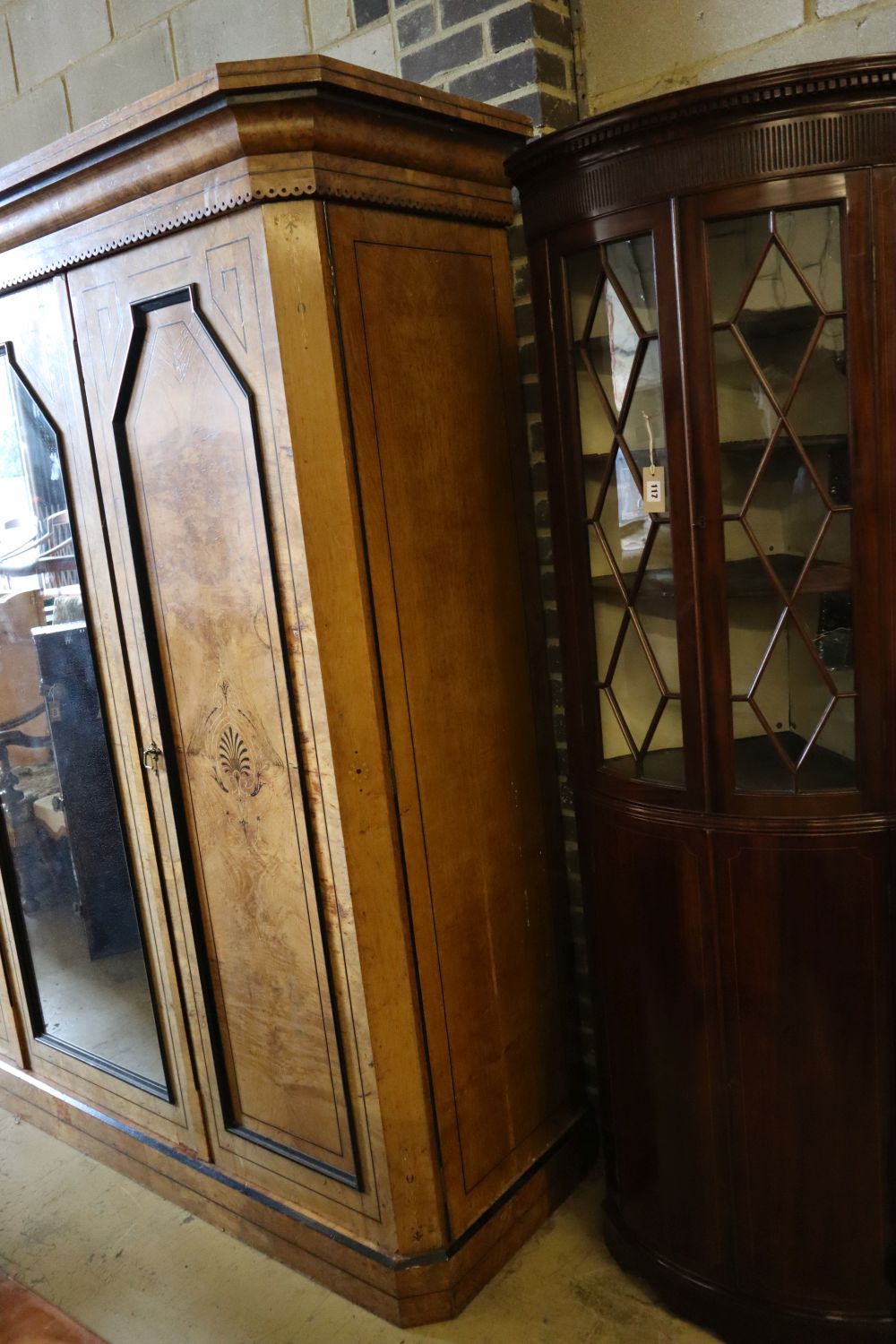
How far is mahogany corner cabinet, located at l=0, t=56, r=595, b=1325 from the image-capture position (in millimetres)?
1801

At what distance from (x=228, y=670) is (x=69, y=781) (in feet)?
2.33

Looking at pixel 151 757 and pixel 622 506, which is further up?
pixel 622 506

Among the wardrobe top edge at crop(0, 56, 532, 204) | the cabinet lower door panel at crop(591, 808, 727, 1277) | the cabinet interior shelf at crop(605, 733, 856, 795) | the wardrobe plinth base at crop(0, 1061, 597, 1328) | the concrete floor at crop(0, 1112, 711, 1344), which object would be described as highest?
the wardrobe top edge at crop(0, 56, 532, 204)

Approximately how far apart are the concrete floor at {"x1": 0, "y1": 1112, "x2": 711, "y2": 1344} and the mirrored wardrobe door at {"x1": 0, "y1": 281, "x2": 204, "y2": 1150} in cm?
23

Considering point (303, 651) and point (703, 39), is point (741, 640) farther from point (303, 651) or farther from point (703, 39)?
point (703, 39)

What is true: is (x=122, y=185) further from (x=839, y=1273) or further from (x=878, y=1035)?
(x=839, y=1273)

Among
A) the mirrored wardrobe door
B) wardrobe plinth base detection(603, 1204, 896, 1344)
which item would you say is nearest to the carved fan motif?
the mirrored wardrobe door

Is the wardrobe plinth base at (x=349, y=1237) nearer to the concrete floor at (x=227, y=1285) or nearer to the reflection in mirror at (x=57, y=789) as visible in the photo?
the concrete floor at (x=227, y=1285)

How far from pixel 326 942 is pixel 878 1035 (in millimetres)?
997

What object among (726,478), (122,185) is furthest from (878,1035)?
(122,185)

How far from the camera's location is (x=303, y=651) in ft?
6.19

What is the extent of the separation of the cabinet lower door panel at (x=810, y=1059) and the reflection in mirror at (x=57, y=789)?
136 centimetres

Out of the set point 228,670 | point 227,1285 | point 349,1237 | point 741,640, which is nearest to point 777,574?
point 741,640

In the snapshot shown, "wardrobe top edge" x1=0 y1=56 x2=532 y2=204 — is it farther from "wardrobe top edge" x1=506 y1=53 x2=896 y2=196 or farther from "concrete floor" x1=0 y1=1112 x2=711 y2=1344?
"concrete floor" x1=0 y1=1112 x2=711 y2=1344
